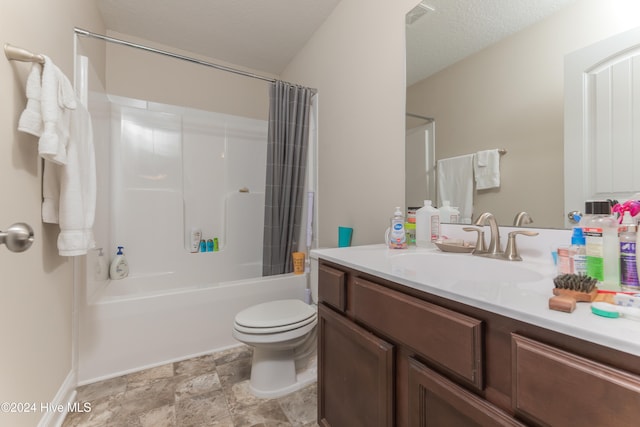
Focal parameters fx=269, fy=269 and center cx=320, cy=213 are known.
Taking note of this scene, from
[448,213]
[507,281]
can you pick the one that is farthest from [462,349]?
[448,213]

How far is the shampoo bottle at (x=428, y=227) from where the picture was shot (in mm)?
1203

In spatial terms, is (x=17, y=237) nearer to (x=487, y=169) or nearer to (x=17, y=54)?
(x=17, y=54)

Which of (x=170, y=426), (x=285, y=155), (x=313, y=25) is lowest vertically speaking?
(x=170, y=426)

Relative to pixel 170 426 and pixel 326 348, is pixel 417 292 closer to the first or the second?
pixel 326 348

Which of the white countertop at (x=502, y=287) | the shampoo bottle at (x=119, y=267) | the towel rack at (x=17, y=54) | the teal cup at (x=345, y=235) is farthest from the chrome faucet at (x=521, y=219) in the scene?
the shampoo bottle at (x=119, y=267)

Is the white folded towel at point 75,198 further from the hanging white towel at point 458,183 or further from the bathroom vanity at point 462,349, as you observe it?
the hanging white towel at point 458,183

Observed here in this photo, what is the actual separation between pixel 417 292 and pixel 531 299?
230 mm

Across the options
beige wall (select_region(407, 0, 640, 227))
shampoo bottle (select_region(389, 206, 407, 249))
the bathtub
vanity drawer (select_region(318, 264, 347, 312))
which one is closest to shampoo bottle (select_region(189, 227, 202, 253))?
the bathtub

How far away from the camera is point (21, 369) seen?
97 cm

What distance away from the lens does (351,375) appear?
0.91 metres

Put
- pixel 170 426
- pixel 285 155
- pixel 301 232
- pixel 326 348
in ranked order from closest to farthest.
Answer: pixel 326 348 < pixel 170 426 < pixel 285 155 < pixel 301 232

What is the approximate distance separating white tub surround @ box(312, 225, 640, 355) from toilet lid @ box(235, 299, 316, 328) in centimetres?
50

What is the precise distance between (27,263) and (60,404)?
757 mm

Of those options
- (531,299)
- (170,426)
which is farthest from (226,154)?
(531,299)
